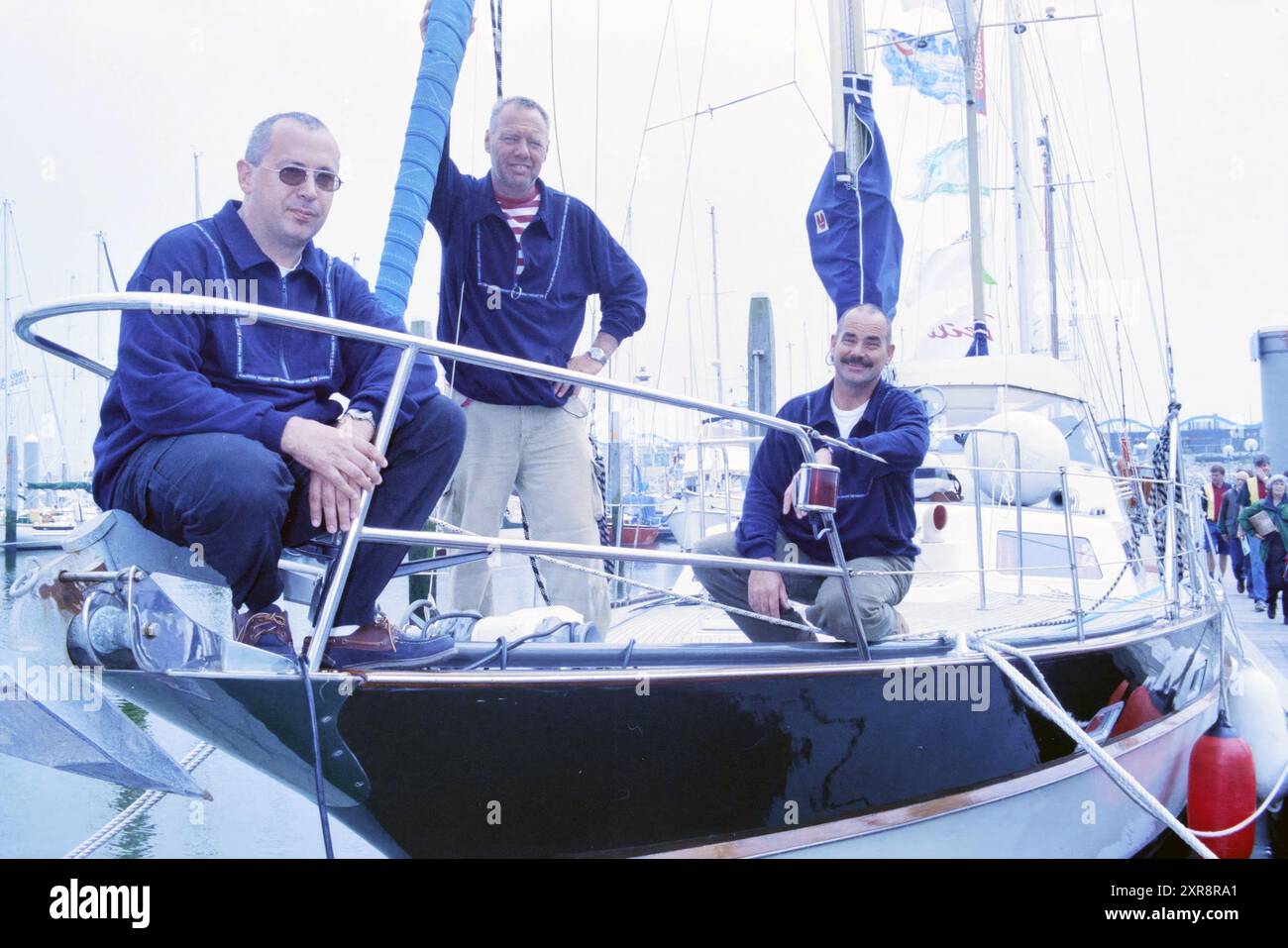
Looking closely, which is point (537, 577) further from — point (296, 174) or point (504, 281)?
point (296, 174)

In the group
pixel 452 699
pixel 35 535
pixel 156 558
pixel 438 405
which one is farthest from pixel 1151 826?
pixel 35 535

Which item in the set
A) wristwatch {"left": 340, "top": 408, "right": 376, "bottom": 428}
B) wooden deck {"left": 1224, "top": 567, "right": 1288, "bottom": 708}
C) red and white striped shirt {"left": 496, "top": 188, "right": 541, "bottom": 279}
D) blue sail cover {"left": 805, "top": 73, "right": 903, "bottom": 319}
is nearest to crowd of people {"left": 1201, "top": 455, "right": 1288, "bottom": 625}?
wooden deck {"left": 1224, "top": 567, "right": 1288, "bottom": 708}

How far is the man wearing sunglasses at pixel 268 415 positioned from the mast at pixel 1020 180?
8.95m

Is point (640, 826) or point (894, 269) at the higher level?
point (894, 269)

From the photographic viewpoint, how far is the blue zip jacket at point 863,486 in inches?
121

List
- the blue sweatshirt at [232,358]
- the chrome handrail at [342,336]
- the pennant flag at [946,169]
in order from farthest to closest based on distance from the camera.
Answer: the pennant flag at [946,169]
the blue sweatshirt at [232,358]
the chrome handrail at [342,336]

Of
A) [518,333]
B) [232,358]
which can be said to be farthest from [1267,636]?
[232,358]

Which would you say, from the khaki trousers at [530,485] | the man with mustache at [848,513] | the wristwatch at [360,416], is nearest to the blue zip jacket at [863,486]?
the man with mustache at [848,513]

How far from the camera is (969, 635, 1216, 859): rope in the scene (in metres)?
2.73

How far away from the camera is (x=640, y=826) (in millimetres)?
2609

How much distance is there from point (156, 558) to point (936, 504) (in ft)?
12.2

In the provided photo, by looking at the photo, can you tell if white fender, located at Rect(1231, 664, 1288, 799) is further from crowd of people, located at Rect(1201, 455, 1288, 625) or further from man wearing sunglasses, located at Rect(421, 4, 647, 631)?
crowd of people, located at Rect(1201, 455, 1288, 625)

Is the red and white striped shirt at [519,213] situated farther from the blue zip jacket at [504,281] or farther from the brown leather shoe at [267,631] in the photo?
the brown leather shoe at [267,631]
